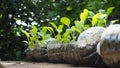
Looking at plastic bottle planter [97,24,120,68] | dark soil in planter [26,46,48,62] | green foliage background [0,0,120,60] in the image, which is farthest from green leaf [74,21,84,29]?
green foliage background [0,0,120,60]

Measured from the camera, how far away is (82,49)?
3.21 metres

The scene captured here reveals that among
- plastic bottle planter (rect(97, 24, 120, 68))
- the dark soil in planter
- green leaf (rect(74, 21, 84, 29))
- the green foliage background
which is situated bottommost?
plastic bottle planter (rect(97, 24, 120, 68))

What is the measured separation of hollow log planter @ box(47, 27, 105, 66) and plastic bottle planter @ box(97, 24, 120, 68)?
0.35 meters

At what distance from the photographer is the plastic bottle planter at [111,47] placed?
8.86 ft

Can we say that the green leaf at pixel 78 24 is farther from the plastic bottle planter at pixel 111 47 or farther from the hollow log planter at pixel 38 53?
the plastic bottle planter at pixel 111 47

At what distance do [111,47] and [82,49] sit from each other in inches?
21.9

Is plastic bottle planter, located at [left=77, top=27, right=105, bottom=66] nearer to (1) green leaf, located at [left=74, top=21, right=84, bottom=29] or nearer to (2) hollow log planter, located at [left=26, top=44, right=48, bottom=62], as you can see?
(1) green leaf, located at [left=74, top=21, right=84, bottom=29]

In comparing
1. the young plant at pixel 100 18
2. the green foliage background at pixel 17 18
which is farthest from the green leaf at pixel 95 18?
the green foliage background at pixel 17 18

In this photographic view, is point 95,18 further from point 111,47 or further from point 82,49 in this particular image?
point 111,47

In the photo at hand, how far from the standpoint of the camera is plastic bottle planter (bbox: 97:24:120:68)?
2699 mm

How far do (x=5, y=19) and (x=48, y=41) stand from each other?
1878mm

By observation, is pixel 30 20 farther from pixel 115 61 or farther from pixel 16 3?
pixel 115 61

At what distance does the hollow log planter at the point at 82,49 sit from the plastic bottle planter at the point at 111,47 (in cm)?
35

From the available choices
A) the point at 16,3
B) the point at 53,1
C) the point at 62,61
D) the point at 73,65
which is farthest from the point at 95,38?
the point at 16,3
